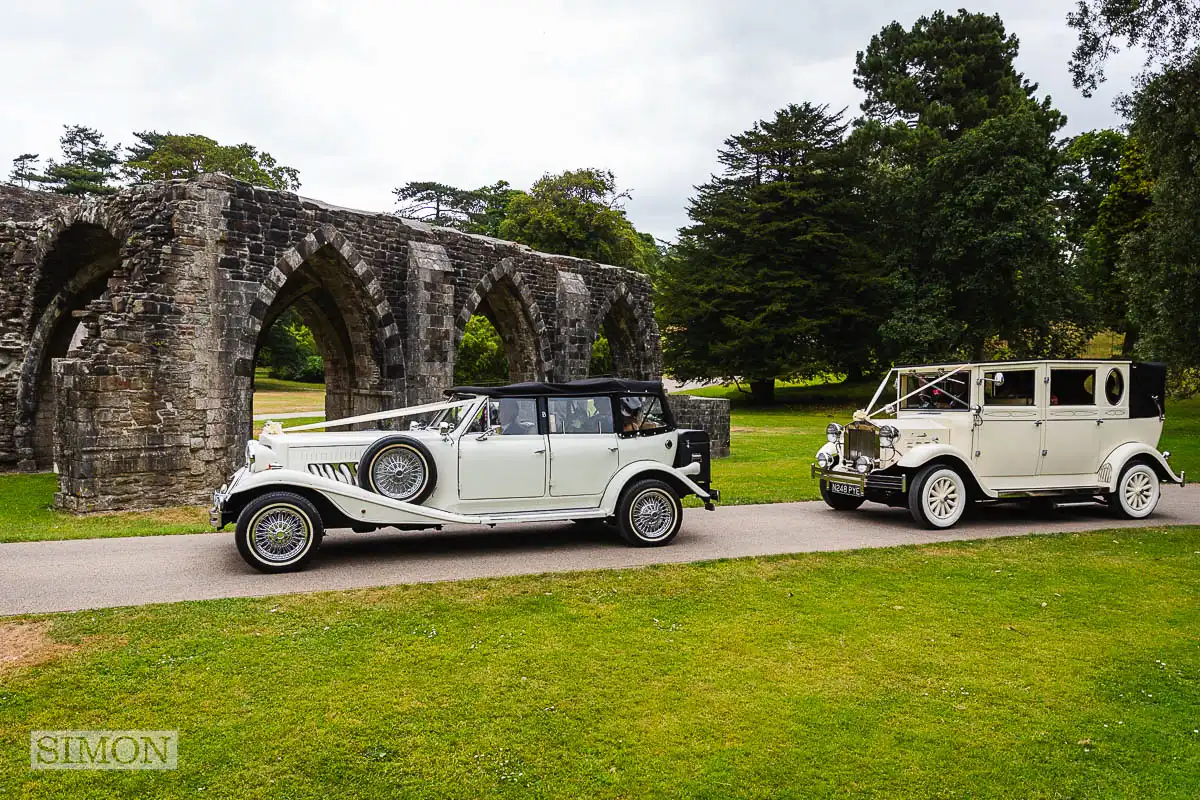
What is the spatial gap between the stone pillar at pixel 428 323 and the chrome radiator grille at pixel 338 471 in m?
8.04

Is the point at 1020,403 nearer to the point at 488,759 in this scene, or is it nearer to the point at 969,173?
the point at 488,759

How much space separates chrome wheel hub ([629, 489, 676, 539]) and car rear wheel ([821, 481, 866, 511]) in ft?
10.9

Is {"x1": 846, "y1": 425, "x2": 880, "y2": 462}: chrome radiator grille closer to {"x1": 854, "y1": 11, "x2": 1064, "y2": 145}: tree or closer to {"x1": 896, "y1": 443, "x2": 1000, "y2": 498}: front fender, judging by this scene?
{"x1": 896, "y1": 443, "x2": 1000, "y2": 498}: front fender

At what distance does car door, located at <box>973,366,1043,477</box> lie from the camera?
997 cm

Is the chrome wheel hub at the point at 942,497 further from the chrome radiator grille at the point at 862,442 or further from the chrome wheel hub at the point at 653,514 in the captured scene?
the chrome wheel hub at the point at 653,514

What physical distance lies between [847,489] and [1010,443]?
2.09 meters

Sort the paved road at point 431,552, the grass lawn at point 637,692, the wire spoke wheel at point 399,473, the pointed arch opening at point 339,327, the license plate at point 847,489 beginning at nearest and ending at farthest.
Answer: the grass lawn at point 637,692
the paved road at point 431,552
the wire spoke wheel at point 399,473
the license plate at point 847,489
the pointed arch opening at point 339,327

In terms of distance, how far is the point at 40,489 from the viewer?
45.3ft

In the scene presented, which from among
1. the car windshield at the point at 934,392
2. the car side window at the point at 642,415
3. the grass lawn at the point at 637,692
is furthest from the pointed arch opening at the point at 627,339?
the grass lawn at the point at 637,692

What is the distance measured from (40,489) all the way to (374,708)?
42.0 feet

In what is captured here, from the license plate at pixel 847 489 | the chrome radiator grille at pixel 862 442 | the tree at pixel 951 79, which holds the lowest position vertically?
the license plate at pixel 847 489

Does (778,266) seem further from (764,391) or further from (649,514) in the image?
(649,514)

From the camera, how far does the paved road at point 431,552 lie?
21.4ft

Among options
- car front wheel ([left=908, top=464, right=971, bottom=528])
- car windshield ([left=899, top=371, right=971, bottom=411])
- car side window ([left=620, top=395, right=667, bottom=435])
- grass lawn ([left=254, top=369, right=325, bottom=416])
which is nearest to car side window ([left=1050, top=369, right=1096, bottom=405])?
car windshield ([left=899, top=371, right=971, bottom=411])
